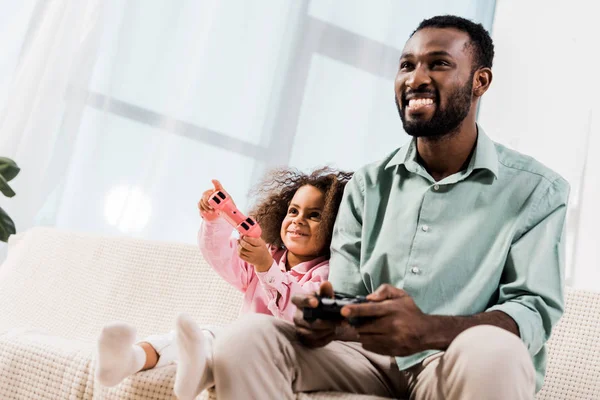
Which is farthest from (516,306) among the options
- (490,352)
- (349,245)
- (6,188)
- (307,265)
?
(6,188)

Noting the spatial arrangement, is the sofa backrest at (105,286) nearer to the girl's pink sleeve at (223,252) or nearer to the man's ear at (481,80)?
the girl's pink sleeve at (223,252)

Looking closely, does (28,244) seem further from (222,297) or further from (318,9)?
(318,9)

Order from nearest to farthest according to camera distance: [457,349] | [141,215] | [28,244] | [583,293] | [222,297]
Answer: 1. [457,349]
2. [583,293]
3. [222,297]
4. [28,244]
5. [141,215]

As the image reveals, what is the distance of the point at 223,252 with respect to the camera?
5.34 ft

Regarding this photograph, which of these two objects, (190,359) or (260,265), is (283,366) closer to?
(190,359)

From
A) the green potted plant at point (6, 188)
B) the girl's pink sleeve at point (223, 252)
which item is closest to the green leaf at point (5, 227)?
the green potted plant at point (6, 188)

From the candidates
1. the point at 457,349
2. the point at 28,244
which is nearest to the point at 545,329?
the point at 457,349

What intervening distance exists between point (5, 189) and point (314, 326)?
139cm

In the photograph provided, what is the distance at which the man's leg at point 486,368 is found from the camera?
0.93m

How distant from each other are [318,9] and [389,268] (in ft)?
5.39

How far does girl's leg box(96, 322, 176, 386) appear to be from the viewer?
1154mm

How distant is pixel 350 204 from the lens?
1465 mm

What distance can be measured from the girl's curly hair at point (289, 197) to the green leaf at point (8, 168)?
768mm

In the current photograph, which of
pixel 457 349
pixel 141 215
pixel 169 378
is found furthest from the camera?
pixel 141 215
